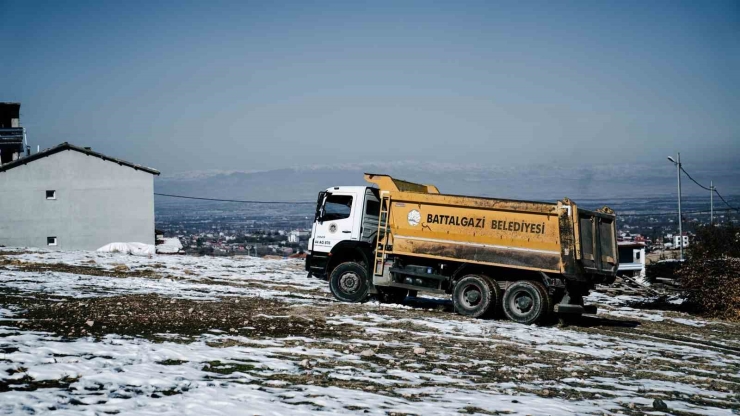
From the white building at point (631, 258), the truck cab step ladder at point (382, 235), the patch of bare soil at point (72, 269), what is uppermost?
the truck cab step ladder at point (382, 235)

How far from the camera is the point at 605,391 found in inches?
367

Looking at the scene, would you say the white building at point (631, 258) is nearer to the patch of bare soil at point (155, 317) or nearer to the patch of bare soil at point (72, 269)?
the patch of bare soil at point (72, 269)

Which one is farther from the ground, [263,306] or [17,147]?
[17,147]

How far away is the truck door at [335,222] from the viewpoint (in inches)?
755

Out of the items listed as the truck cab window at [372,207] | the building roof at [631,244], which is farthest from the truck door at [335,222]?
the building roof at [631,244]

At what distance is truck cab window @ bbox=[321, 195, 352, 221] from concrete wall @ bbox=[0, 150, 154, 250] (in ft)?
101

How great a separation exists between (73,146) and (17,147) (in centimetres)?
1587

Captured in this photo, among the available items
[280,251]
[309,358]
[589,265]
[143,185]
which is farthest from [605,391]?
[280,251]

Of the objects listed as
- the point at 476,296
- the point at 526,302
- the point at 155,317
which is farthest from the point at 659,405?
the point at 155,317

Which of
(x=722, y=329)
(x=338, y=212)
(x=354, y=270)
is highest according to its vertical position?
(x=338, y=212)

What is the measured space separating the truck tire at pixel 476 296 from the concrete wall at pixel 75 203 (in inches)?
1362

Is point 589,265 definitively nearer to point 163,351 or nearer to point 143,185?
point 163,351

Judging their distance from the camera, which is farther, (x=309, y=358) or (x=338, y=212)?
(x=338, y=212)

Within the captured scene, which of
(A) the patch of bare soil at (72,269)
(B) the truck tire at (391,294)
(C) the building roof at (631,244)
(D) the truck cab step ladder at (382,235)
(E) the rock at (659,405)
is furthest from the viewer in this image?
(C) the building roof at (631,244)
